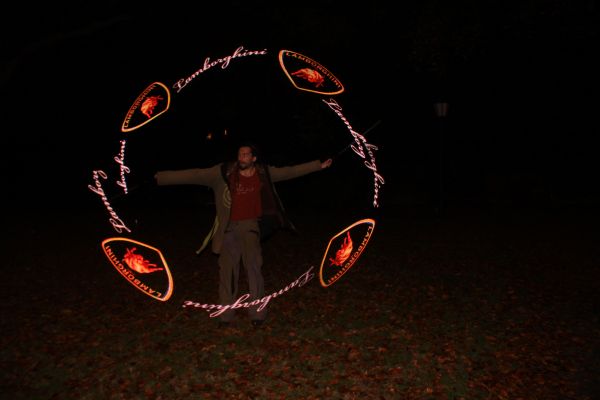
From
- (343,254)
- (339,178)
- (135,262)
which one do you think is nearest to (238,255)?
(135,262)

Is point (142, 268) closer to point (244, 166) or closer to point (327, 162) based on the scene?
point (244, 166)

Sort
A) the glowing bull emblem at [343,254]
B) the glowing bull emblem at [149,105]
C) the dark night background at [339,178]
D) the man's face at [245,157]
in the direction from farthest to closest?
the glowing bull emblem at [343,254]
the glowing bull emblem at [149,105]
the dark night background at [339,178]
the man's face at [245,157]

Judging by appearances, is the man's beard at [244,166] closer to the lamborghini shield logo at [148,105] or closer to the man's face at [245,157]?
the man's face at [245,157]

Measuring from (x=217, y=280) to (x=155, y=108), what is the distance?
4.56 meters

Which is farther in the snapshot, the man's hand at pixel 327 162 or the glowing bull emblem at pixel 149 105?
the glowing bull emblem at pixel 149 105

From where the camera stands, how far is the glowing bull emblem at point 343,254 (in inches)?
329

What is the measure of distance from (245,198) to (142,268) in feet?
5.18

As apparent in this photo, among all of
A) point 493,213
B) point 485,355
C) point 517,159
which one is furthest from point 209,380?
point 517,159

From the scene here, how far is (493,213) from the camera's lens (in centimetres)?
2181

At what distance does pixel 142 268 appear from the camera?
771 centimetres

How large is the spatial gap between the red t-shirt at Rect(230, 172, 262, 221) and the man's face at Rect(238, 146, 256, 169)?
0.15 metres

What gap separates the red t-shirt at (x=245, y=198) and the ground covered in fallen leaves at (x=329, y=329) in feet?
5.41

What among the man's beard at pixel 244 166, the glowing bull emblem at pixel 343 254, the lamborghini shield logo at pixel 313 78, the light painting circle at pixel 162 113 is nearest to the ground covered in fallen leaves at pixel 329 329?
the glowing bull emblem at pixel 343 254

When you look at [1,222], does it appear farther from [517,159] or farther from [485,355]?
[517,159]
